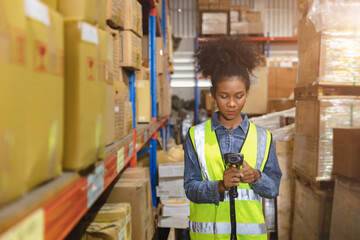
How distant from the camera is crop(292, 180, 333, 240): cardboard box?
3.03m

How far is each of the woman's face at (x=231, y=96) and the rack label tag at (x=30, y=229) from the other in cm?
→ 123

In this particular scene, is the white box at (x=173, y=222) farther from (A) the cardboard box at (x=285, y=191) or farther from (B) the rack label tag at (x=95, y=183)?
(B) the rack label tag at (x=95, y=183)

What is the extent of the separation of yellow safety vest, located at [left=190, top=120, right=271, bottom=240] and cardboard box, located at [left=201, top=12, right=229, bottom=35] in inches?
280

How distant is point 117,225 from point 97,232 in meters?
0.08

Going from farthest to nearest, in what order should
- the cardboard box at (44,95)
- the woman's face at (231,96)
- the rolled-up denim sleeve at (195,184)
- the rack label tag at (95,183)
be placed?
the woman's face at (231,96) < the rolled-up denim sleeve at (195,184) < the rack label tag at (95,183) < the cardboard box at (44,95)

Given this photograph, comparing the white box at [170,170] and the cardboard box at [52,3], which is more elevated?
the cardboard box at [52,3]

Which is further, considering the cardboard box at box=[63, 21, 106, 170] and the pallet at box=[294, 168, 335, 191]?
the pallet at box=[294, 168, 335, 191]

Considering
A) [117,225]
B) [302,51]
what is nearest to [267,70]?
[302,51]

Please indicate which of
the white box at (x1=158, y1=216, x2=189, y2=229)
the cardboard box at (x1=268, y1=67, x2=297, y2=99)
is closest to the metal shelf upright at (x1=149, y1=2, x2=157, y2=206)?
the white box at (x1=158, y1=216, x2=189, y2=229)

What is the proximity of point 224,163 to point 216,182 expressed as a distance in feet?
0.40

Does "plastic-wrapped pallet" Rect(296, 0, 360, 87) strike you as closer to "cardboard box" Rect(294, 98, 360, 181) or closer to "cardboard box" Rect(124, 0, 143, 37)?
"cardboard box" Rect(294, 98, 360, 181)

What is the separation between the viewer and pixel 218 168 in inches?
66.6

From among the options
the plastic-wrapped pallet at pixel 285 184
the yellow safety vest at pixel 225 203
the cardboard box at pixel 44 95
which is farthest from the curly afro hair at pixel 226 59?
the plastic-wrapped pallet at pixel 285 184

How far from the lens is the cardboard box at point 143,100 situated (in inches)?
114
